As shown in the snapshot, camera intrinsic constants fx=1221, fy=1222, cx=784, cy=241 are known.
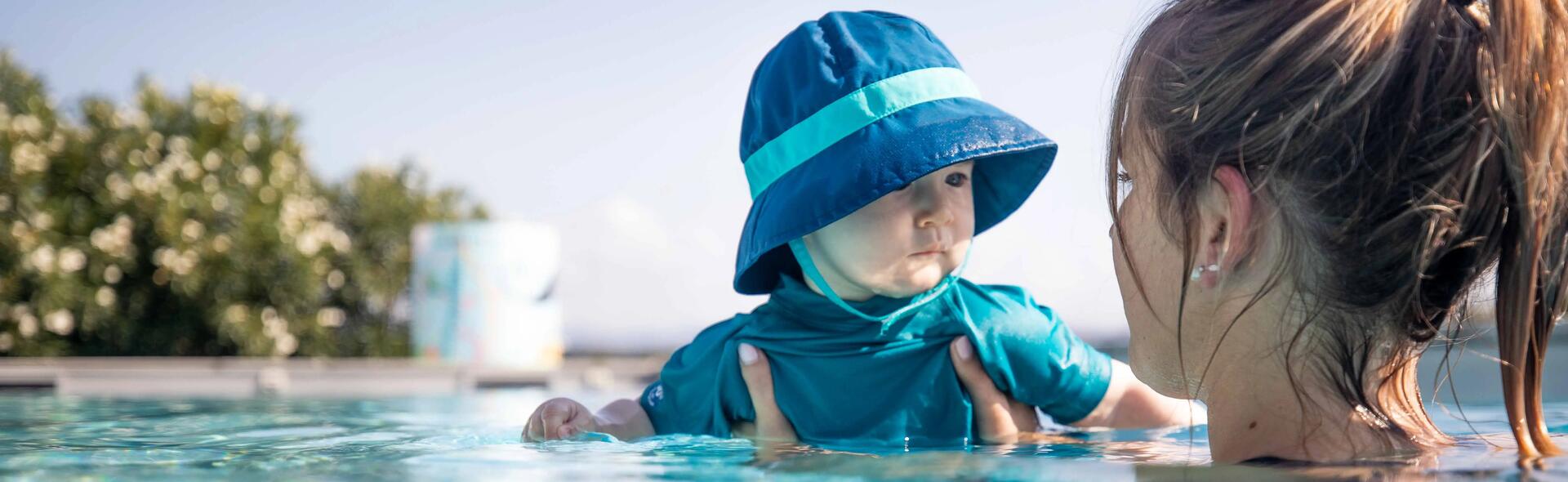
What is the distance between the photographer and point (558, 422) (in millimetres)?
2771

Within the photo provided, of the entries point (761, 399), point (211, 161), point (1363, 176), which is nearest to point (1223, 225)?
point (1363, 176)

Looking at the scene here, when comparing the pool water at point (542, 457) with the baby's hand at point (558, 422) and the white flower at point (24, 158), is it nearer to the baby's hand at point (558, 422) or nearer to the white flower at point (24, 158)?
the baby's hand at point (558, 422)

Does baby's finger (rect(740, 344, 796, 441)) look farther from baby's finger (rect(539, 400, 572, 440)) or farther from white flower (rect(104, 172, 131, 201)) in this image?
white flower (rect(104, 172, 131, 201))

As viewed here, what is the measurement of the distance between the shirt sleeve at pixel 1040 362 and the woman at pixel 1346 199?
0.96 meters

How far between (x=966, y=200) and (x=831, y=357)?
48 centimetres

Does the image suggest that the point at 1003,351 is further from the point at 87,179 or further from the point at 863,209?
the point at 87,179

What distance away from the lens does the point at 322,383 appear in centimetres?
766

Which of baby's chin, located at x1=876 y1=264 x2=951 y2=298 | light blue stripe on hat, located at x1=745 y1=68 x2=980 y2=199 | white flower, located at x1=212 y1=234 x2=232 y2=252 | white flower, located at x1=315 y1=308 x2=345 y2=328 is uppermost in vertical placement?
white flower, located at x1=212 y1=234 x2=232 y2=252

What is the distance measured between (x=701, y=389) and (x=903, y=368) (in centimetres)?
55

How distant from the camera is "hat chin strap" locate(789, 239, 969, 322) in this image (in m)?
2.78

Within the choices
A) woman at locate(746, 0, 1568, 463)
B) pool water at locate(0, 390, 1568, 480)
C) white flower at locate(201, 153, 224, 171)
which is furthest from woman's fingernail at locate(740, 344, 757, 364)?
white flower at locate(201, 153, 224, 171)

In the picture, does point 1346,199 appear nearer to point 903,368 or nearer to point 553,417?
point 903,368

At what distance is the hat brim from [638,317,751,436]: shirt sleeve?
0.21 meters

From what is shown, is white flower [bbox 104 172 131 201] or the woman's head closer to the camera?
the woman's head
